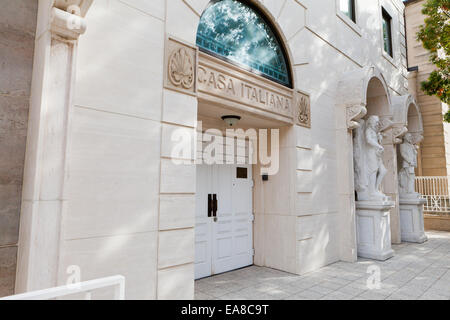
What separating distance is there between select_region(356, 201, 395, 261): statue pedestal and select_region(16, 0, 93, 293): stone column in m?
6.69

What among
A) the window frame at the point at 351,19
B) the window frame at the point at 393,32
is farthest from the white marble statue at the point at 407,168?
the window frame at the point at 351,19

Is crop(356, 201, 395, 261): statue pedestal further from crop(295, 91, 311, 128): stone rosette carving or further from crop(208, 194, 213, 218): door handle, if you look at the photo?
crop(208, 194, 213, 218): door handle

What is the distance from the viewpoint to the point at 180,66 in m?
3.79

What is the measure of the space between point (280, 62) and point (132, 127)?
12.1ft

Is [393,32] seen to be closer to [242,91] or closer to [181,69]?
[242,91]

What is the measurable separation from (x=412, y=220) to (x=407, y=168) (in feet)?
5.76

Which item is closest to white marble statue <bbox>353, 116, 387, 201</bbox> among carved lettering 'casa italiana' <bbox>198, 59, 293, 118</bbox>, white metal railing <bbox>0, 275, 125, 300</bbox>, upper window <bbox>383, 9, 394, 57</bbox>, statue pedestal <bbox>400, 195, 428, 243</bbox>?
statue pedestal <bbox>400, 195, 428, 243</bbox>

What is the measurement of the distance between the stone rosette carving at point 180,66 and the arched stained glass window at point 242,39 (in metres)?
0.42

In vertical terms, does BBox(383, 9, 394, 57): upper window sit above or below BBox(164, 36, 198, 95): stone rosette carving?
above

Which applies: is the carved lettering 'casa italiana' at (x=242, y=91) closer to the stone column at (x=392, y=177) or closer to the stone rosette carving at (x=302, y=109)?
the stone rosette carving at (x=302, y=109)

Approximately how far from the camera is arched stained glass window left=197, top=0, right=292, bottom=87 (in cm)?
445

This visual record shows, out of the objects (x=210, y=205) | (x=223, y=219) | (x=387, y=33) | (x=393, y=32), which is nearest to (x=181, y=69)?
(x=210, y=205)
